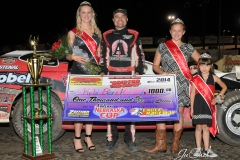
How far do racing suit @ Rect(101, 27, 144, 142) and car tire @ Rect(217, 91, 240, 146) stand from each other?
1.37m

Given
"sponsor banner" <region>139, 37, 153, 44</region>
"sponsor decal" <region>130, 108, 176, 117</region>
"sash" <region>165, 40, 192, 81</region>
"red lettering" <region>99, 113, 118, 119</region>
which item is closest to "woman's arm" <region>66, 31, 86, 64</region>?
"red lettering" <region>99, 113, 118, 119</region>

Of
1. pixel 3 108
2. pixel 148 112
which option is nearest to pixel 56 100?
pixel 3 108

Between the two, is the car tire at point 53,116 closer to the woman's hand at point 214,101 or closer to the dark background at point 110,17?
the woman's hand at point 214,101

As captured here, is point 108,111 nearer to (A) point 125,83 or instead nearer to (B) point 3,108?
(A) point 125,83

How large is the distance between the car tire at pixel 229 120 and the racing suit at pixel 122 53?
1.37 meters

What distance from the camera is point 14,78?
5430mm

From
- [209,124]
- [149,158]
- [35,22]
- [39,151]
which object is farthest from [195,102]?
[35,22]

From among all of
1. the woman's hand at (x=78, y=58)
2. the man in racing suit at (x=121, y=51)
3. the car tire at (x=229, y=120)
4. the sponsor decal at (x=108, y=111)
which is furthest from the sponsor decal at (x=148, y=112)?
the car tire at (x=229, y=120)

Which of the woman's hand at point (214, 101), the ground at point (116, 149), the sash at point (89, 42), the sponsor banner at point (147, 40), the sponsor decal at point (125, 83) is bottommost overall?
the ground at point (116, 149)

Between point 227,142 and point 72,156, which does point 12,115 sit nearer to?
point 72,156

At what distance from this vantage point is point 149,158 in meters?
4.79

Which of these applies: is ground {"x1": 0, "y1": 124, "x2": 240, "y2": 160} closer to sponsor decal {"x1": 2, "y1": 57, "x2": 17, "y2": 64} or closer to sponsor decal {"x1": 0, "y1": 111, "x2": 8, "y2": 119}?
sponsor decal {"x1": 0, "y1": 111, "x2": 8, "y2": 119}

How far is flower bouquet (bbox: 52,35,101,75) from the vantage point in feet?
16.3

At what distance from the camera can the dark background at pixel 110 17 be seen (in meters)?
47.2
